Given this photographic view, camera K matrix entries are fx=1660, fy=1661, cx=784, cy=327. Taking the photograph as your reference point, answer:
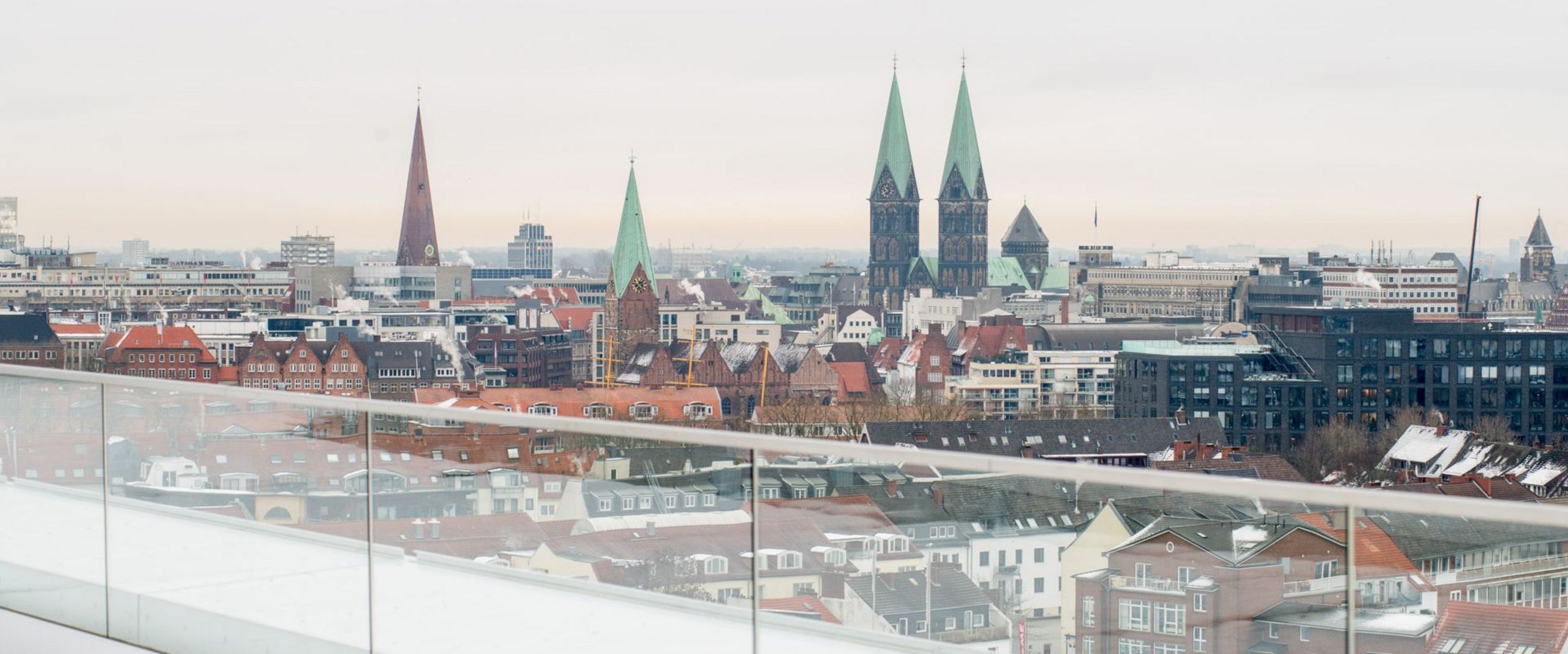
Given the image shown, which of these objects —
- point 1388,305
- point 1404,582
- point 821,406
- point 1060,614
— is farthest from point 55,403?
point 1388,305

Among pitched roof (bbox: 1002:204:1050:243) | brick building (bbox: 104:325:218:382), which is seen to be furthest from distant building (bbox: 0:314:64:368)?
pitched roof (bbox: 1002:204:1050:243)

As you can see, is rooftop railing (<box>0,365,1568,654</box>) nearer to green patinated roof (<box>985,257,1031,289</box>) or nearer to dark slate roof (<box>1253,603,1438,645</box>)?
dark slate roof (<box>1253,603,1438,645</box>)

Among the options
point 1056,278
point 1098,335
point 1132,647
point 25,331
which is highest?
point 1056,278

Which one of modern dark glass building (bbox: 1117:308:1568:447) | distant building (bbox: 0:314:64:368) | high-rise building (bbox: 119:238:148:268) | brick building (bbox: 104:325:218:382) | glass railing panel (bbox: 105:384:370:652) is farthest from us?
high-rise building (bbox: 119:238:148:268)

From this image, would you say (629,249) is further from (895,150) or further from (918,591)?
(918,591)

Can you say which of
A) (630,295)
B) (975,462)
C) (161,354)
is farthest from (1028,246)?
(975,462)

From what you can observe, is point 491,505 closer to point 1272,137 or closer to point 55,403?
point 55,403
